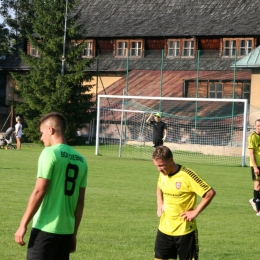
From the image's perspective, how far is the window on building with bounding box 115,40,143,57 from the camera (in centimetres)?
5850

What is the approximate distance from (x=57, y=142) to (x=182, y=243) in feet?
7.06

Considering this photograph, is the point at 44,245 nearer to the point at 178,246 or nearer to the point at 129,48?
the point at 178,246

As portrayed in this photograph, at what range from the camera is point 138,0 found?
6244 centimetres

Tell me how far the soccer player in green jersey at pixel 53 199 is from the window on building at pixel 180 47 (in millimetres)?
48989

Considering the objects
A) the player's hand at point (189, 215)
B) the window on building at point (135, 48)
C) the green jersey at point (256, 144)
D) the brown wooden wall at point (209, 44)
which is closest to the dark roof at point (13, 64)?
the window on building at point (135, 48)

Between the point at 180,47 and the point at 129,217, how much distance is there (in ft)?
139

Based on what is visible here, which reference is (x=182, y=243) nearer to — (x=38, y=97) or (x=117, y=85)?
(x=38, y=97)

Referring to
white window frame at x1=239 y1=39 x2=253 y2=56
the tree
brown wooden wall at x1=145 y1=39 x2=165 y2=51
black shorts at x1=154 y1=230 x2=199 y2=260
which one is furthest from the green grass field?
the tree

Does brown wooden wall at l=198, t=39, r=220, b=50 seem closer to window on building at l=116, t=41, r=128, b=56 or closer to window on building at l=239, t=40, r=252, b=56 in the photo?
window on building at l=239, t=40, r=252, b=56

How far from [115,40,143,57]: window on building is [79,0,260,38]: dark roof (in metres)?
0.67

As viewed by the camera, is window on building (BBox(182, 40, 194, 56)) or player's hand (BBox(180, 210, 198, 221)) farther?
window on building (BBox(182, 40, 194, 56))

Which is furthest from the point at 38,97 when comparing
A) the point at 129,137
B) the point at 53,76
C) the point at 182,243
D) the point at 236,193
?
the point at 182,243

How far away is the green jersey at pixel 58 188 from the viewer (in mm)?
7031

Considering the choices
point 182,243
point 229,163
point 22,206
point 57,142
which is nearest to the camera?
point 57,142
